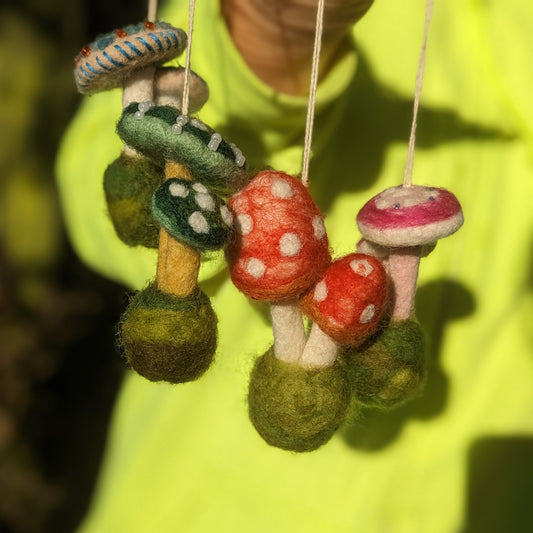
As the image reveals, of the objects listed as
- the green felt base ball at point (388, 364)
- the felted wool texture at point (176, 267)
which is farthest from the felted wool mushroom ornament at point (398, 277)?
the felted wool texture at point (176, 267)

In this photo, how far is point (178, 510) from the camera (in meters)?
0.69

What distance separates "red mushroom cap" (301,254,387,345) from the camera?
365 mm

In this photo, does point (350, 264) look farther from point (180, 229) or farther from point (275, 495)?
point (275, 495)

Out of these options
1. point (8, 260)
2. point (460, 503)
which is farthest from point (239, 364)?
point (8, 260)

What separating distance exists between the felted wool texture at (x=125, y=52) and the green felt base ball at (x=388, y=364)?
218mm

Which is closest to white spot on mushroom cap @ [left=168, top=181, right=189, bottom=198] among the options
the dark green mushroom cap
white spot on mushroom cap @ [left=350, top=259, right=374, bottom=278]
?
the dark green mushroom cap

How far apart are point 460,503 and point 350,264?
0.35 meters

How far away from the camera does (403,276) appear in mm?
405

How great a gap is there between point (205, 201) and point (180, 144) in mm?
35

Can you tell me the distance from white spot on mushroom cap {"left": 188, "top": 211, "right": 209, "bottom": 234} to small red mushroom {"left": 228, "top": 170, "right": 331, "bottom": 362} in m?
0.04

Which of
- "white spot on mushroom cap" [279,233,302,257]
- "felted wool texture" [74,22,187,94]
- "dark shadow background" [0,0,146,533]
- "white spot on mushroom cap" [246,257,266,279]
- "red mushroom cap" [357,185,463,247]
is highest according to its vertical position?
"felted wool texture" [74,22,187,94]

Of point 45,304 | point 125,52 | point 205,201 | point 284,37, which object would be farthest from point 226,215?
point 45,304

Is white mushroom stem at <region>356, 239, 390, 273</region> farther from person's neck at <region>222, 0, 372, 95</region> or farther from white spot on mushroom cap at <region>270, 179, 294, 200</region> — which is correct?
person's neck at <region>222, 0, 372, 95</region>

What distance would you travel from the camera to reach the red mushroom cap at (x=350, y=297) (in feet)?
1.20
